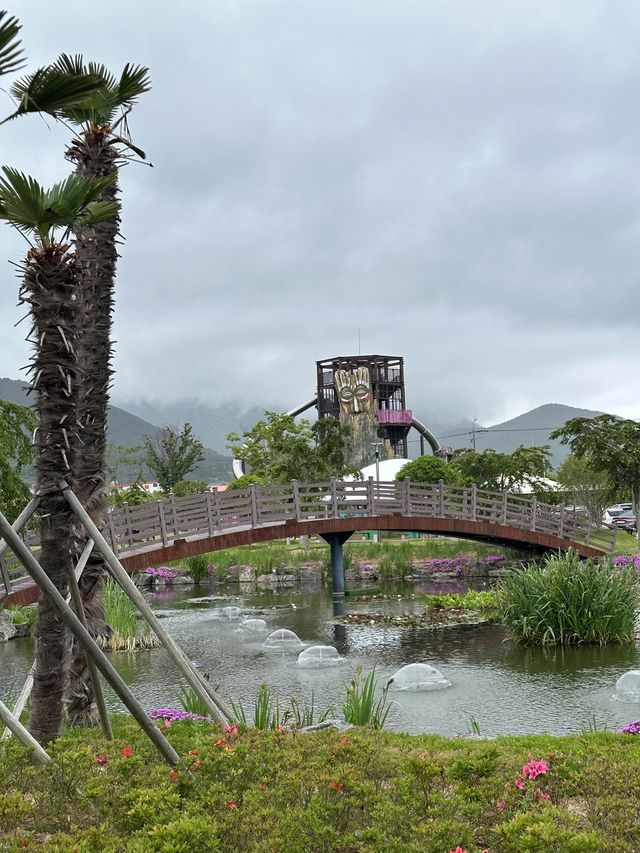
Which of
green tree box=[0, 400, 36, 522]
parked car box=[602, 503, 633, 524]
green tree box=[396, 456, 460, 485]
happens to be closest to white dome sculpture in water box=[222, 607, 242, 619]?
green tree box=[0, 400, 36, 522]

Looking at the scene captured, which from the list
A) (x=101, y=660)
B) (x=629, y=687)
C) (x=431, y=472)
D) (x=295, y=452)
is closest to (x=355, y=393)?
(x=431, y=472)

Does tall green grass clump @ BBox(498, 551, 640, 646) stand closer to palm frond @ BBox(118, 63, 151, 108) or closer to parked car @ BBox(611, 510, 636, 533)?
palm frond @ BBox(118, 63, 151, 108)

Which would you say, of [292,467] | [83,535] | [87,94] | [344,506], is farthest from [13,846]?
[292,467]

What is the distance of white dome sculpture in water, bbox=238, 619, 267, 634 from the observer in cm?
1894

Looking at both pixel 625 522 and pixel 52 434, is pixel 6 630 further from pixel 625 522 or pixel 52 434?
pixel 625 522

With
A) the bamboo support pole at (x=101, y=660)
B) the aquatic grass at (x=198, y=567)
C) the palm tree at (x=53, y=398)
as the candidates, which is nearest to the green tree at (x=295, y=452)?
the aquatic grass at (x=198, y=567)

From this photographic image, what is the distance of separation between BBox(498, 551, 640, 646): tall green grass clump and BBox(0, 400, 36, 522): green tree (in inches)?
353

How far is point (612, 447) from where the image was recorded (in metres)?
29.2

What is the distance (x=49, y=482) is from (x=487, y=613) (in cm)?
1554

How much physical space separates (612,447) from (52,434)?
25.7m

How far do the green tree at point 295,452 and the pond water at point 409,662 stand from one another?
15096 mm

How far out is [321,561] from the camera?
105 feet

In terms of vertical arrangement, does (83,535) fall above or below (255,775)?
above

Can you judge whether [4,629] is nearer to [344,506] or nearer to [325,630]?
[325,630]
